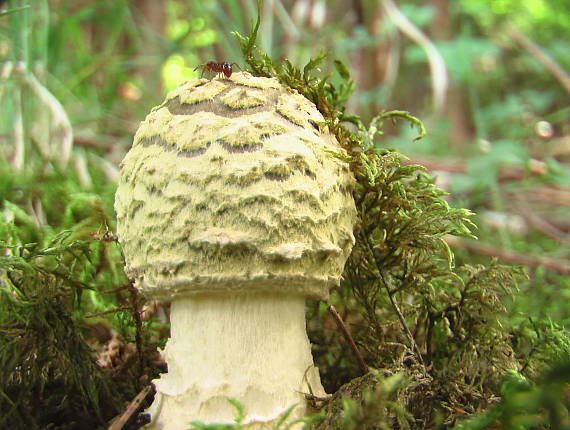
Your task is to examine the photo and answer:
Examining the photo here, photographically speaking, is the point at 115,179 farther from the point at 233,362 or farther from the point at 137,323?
the point at 233,362

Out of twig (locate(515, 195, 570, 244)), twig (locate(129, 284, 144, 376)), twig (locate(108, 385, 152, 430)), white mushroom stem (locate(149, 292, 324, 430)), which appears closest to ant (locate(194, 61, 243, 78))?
white mushroom stem (locate(149, 292, 324, 430))

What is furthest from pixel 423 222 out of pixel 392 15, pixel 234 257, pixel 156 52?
pixel 156 52

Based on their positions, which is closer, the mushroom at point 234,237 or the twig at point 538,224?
the mushroom at point 234,237

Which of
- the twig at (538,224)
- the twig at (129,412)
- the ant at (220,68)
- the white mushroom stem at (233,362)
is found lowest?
the twig at (129,412)

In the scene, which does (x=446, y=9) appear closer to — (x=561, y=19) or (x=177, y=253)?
(x=561, y=19)

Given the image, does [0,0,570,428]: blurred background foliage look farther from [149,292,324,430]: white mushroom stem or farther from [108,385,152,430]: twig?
[149,292,324,430]: white mushroom stem

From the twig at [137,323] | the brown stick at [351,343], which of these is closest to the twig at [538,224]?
the brown stick at [351,343]

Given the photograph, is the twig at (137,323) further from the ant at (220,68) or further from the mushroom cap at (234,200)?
the ant at (220,68)
